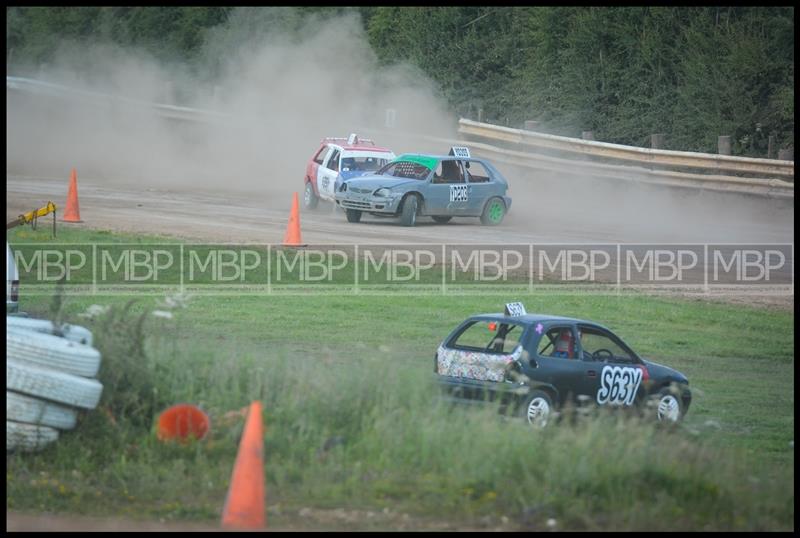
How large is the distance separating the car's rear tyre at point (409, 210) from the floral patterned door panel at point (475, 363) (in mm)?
11560

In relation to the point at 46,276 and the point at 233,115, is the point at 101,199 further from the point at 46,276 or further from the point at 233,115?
the point at 233,115

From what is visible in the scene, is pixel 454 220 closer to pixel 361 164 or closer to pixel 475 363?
pixel 361 164

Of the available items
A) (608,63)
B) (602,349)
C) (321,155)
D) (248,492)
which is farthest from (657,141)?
(248,492)

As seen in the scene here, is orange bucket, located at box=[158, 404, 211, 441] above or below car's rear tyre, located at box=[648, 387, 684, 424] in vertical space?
above

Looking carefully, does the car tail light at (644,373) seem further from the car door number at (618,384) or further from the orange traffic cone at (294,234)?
the orange traffic cone at (294,234)

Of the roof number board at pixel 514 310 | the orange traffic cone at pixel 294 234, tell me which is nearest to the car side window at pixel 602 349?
the roof number board at pixel 514 310

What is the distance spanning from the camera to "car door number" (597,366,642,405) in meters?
11.0

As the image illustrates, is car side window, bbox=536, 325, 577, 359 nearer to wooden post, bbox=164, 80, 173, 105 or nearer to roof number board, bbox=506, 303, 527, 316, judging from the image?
roof number board, bbox=506, 303, 527, 316

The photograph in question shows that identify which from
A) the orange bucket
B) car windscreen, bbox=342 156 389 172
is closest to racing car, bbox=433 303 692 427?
the orange bucket

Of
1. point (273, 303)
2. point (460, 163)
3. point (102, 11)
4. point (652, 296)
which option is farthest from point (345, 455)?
point (102, 11)

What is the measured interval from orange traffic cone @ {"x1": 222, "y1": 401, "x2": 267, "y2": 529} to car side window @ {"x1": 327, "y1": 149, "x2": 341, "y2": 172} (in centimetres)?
1710

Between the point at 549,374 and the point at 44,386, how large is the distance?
449 cm

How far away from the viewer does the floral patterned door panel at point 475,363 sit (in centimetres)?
1055

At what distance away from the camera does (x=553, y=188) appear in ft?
97.6
